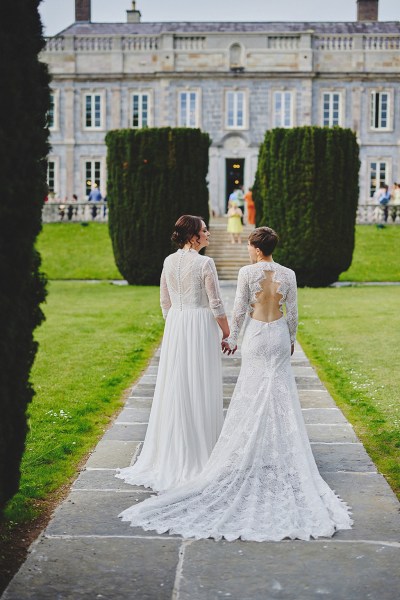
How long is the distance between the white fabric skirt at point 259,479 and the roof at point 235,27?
41.9 metres

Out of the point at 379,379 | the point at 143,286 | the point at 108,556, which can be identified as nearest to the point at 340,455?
the point at 108,556

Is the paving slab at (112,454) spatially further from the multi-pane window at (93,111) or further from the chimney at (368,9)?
the chimney at (368,9)

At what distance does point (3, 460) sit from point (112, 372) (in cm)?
602

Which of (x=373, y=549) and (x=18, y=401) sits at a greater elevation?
(x=18, y=401)

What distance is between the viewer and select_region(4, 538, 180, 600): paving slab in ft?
12.5

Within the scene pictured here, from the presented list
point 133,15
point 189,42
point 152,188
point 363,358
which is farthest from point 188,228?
point 133,15

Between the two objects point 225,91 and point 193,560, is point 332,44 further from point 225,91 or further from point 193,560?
point 193,560

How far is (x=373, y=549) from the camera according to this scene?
4352 mm

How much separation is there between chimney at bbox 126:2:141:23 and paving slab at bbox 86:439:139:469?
44697 mm

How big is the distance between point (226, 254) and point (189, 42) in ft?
62.0

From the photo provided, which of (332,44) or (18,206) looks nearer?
(18,206)

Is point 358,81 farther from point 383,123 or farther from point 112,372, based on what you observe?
point 112,372

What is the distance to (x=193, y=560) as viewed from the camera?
4180 mm

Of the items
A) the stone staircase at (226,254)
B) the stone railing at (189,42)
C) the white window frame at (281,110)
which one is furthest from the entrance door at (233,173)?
the stone staircase at (226,254)
